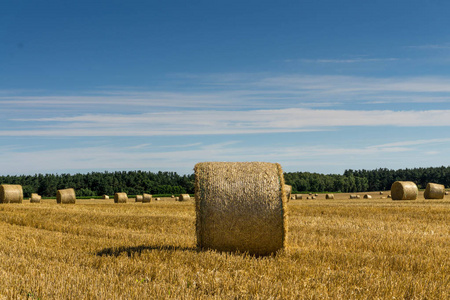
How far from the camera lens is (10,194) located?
93.4 ft

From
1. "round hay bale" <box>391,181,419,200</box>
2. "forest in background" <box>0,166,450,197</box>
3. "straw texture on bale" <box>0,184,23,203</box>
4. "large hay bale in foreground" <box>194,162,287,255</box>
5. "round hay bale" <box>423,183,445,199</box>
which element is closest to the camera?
"large hay bale in foreground" <box>194,162,287,255</box>

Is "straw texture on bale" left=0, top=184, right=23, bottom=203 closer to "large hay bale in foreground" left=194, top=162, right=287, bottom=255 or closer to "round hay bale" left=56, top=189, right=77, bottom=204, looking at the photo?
"round hay bale" left=56, top=189, right=77, bottom=204

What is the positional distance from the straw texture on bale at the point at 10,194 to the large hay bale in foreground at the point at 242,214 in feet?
76.7

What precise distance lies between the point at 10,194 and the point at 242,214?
24.3 m

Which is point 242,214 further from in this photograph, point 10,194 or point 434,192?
point 434,192

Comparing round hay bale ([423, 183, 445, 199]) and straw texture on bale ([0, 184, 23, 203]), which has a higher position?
straw texture on bale ([0, 184, 23, 203])

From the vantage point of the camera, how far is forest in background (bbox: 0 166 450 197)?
3395 inches

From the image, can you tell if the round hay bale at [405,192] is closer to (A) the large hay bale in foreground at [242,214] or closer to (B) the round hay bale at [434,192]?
(B) the round hay bale at [434,192]

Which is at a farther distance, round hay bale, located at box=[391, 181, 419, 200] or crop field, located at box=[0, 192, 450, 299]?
round hay bale, located at box=[391, 181, 419, 200]

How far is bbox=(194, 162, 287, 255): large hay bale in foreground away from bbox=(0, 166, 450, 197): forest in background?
68.4 meters

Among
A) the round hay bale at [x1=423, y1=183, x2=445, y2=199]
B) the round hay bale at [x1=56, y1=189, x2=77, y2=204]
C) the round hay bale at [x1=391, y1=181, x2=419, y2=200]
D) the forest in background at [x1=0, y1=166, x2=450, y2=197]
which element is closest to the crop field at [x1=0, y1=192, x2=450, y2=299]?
the round hay bale at [x1=56, y1=189, x2=77, y2=204]

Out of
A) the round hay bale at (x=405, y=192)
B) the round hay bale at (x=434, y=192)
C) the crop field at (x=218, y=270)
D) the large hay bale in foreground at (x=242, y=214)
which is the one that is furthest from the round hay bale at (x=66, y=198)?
the round hay bale at (x=434, y=192)

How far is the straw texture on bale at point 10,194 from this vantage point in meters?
28.1

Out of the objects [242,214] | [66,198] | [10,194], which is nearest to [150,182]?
[66,198]
